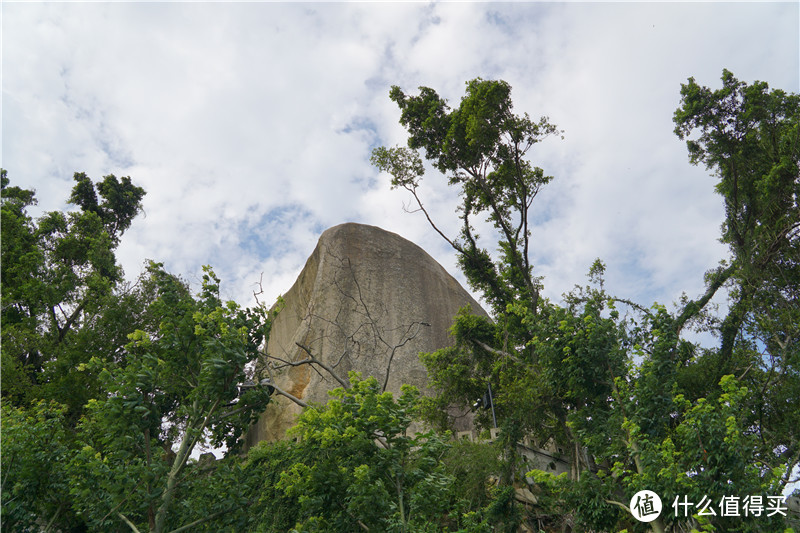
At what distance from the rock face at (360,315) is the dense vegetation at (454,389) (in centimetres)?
383

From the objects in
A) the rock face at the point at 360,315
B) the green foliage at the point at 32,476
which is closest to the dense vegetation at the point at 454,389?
the green foliage at the point at 32,476

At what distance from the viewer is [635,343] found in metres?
10.3

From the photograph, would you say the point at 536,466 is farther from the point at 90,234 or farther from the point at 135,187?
the point at 135,187

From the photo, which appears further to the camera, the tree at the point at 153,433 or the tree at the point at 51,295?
the tree at the point at 51,295

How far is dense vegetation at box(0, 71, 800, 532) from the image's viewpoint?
26.1 feet

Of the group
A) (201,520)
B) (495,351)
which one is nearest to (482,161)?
(495,351)

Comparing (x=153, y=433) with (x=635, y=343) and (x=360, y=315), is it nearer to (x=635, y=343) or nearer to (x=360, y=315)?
(x=635, y=343)

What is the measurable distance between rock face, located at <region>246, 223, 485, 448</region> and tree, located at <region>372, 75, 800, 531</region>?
3.82 m

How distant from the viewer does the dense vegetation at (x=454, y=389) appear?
7949 mm

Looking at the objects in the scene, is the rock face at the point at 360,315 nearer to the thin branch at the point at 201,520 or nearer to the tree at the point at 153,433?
the tree at the point at 153,433

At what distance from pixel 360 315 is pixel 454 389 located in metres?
6.51

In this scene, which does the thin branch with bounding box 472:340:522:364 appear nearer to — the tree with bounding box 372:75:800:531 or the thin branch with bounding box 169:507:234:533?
the tree with bounding box 372:75:800:531

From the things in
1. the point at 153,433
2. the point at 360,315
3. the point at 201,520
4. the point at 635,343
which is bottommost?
the point at 201,520

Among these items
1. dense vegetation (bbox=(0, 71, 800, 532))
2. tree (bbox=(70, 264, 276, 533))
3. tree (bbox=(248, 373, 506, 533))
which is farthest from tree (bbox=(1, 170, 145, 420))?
tree (bbox=(248, 373, 506, 533))
